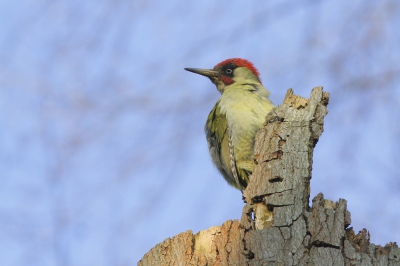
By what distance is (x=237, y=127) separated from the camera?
543cm

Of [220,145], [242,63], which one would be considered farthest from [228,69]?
[220,145]

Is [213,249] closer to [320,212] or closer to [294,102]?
[320,212]

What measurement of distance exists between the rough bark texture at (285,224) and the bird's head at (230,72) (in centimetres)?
251

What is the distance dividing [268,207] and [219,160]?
2.40 metres

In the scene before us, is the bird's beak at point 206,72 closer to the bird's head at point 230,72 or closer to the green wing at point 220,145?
the bird's head at point 230,72

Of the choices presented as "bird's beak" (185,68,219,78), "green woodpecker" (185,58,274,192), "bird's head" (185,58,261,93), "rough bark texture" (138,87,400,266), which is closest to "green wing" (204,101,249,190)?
"green woodpecker" (185,58,274,192)

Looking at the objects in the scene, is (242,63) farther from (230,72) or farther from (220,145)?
(220,145)

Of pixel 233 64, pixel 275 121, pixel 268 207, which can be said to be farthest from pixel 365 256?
pixel 233 64

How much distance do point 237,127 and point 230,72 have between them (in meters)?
1.48

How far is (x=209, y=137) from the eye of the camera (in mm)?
6000

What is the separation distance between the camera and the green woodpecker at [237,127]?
542 cm

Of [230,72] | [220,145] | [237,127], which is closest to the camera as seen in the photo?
[237,127]

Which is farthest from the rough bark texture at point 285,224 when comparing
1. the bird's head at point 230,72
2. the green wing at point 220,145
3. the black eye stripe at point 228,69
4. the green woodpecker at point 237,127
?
the black eye stripe at point 228,69

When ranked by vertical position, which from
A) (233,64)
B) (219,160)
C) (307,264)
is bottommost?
(307,264)
